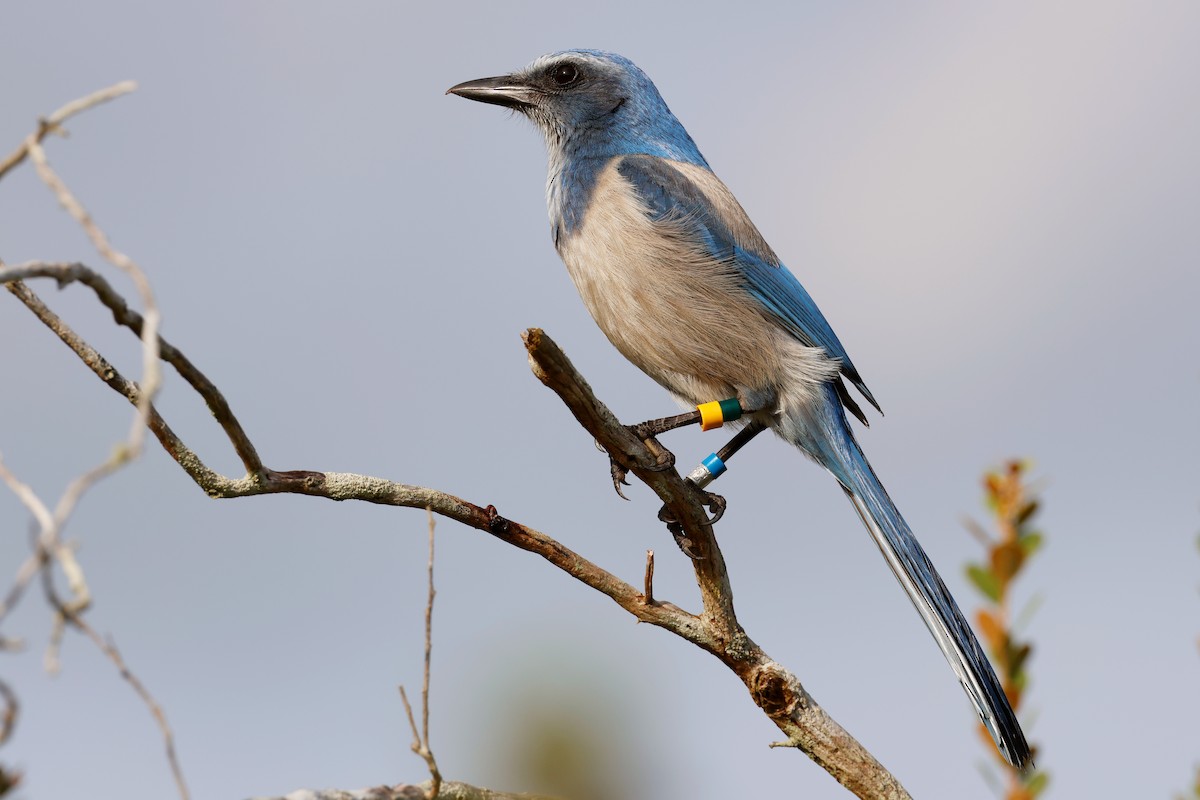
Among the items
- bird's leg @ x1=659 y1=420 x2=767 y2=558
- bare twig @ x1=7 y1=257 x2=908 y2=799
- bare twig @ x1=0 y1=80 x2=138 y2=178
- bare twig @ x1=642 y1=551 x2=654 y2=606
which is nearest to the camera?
bare twig @ x1=0 y1=80 x2=138 y2=178

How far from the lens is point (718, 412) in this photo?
5699 millimetres

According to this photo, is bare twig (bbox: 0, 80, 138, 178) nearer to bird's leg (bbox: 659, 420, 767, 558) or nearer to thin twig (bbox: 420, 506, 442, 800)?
thin twig (bbox: 420, 506, 442, 800)

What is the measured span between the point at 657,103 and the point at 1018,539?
629 cm

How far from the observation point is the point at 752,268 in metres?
6.32

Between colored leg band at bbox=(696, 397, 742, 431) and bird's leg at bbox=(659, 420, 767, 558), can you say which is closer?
bird's leg at bbox=(659, 420, 767, 558)

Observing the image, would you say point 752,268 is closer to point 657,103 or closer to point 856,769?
point 657,103

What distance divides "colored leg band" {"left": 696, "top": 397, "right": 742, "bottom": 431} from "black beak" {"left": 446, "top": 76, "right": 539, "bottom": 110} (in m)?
2.59

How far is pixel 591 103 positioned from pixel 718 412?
2.46 m

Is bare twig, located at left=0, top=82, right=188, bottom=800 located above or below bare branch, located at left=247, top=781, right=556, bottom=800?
above

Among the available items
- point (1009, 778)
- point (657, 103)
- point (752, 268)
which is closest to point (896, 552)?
point (752, 268)

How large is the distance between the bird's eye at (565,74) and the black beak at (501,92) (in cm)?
16

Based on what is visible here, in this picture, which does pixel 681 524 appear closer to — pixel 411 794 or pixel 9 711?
pixel 411 794

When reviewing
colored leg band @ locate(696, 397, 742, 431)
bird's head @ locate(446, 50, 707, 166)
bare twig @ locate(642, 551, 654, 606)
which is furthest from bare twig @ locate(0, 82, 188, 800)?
bird's head @ locate(446, 50, 707, 166)

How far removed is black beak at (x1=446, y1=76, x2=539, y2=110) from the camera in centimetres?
734
